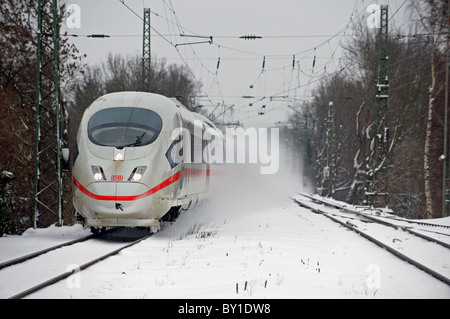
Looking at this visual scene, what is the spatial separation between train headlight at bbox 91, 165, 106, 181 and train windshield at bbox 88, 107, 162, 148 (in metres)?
0.58

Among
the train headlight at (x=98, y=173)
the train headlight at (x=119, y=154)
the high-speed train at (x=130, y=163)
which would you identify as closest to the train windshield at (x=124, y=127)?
the high-speed train at (x=130, y=163)

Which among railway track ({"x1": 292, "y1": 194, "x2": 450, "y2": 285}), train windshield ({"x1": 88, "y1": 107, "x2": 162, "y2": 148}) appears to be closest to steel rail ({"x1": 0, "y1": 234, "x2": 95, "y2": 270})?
train windshield ({"x1": 88, "y1": 107, "x2": 162, "y2": 148})

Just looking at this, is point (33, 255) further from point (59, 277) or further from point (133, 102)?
point (133, 102)

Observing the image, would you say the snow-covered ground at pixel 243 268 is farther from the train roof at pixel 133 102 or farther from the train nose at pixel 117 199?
the train roof at pixel 133 102

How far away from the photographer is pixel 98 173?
11.3 metres

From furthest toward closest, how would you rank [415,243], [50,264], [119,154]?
[415,243] → [119,154] → [50,264]

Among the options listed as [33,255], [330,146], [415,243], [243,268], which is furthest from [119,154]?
[330,146]

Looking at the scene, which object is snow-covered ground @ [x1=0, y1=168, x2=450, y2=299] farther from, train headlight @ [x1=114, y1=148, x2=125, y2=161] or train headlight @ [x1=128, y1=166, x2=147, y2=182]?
train headlight @ [x1=114, y1=148, x2=125, y2=161]

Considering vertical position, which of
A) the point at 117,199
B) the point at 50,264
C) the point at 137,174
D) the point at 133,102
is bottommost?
→ the point at 50,264

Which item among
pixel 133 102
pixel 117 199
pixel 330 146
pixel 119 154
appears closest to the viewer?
pixel 117 199

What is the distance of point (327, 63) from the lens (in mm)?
28562

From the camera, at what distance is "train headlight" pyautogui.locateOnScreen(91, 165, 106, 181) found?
1129cm

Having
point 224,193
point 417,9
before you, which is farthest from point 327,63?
point 224,193

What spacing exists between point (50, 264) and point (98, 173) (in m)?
3.04
